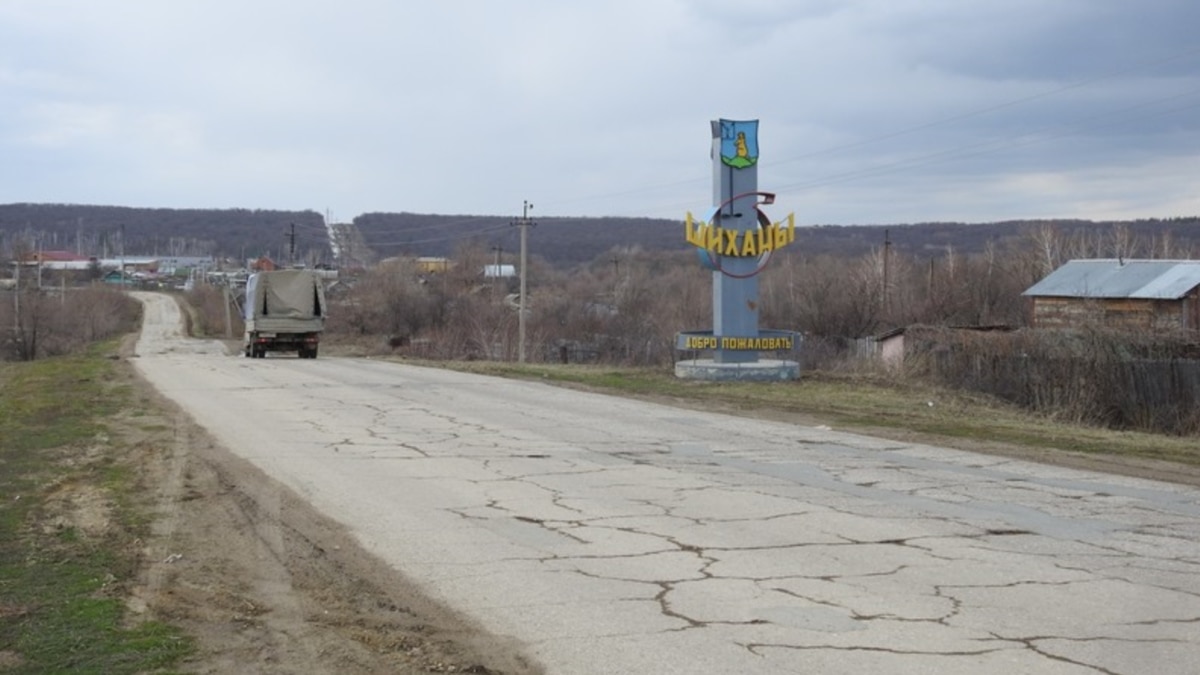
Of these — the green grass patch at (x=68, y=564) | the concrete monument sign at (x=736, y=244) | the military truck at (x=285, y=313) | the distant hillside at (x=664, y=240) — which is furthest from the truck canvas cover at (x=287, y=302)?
the distant hillside at (x=664, y=240)

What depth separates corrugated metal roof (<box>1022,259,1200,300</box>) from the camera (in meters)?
51.1

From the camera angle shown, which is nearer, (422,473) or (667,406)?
(422,473)

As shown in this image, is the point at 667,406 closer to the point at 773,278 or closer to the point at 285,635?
the point at 285,635

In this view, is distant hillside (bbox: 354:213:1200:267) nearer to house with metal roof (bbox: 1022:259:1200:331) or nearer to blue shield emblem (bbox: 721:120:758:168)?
house with metal roof (bbox: 1022:259:1200:331)

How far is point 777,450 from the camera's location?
53.2ft

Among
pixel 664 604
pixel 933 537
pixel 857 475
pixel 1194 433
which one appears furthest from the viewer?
pixel 1194 433

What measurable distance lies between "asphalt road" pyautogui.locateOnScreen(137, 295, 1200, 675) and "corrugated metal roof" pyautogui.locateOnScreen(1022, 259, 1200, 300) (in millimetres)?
38027

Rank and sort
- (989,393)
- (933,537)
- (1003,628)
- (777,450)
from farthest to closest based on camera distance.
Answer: (989,393) → (777,450) → (933,537) → (1003,628)

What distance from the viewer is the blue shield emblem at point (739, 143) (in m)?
32.1

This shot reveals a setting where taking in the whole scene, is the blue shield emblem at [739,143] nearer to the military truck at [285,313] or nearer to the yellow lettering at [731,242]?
the yellow lettering at [731,242]

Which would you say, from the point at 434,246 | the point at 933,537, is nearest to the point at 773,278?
the point at 933,537

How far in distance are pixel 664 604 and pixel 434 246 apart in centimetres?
18157

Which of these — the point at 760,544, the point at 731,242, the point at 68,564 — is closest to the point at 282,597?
the point at 68,564

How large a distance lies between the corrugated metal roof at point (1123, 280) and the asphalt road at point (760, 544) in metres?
38.0
